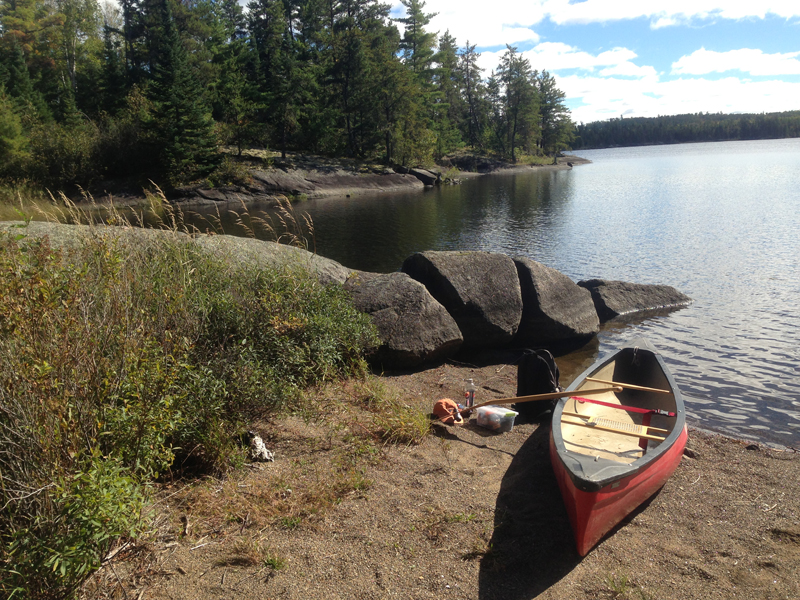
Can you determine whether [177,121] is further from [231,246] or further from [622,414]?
[622,414]

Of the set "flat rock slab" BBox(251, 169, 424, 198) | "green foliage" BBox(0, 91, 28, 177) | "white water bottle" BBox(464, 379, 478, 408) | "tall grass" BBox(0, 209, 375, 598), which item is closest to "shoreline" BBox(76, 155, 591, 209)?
"flat rock slab" BBox(251, 169, 424, 198)

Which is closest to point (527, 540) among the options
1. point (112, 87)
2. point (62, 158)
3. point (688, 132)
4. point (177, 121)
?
point (177, 121)

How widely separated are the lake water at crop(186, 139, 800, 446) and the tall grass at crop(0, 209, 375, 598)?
22.9 feet

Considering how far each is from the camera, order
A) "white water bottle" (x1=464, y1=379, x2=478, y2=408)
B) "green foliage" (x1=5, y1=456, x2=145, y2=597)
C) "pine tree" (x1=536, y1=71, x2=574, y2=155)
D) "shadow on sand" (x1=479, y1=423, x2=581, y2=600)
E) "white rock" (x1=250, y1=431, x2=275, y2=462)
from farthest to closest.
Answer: "pine tree" (x1=536, y1=71, x2=574, y2=155) → "white water bottle" (x1=464, y1=379, x2=478, y2=408) → "white rock" (x1=250, y1=431, x2=275, y2=462) → "shadow on sand" (x1=479, y1=423, x2=581, y2=600) → "green foliage" (x1=5, y1=456, x2=145, y2=597)

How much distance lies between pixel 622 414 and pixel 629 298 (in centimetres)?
789

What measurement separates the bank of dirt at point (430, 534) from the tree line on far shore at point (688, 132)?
6429 inches

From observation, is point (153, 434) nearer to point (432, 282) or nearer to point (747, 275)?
point (432, 282)

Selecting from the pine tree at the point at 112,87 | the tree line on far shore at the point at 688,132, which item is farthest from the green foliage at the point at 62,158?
the tree line on far shore at the point at 688,132

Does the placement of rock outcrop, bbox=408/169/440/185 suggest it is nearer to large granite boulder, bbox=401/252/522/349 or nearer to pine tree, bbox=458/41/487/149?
pine tree, bbox=458/41/487/149

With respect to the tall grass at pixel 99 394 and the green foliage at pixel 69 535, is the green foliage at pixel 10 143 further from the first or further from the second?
the green foliage at pixel 69 535

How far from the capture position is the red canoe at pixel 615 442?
4918mm

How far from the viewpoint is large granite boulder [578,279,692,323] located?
14431 millimetres

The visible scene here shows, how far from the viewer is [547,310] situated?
38.1 feet

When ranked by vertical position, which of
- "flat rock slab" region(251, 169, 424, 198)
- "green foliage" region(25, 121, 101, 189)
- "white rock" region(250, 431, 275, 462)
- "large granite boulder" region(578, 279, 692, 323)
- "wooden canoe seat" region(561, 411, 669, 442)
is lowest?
"large granite boulder" region(578, 279, 692, 323)
